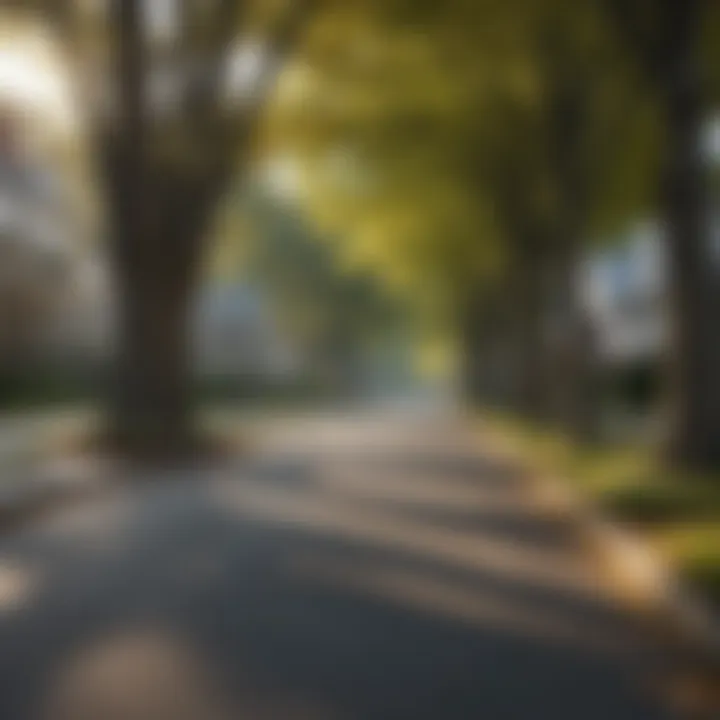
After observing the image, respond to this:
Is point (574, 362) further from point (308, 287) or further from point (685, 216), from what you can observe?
point (308, 287)

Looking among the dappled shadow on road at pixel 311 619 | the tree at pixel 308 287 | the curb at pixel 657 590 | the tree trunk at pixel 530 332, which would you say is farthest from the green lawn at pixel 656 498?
the tree at pixel 308 287

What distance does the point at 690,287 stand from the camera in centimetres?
1830

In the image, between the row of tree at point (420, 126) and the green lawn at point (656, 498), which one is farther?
the row of tree at point (420, 126)

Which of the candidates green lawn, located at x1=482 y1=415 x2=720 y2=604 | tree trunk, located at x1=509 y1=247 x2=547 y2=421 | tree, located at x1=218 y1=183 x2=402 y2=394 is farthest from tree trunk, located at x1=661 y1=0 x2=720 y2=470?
tree, located at x1=218 y1=183 x2=402 y2=394

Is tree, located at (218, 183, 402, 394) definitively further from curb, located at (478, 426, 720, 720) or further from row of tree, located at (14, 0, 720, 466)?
curb, located at (478, 426, 720, 720)

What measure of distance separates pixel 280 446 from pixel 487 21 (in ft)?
42.3

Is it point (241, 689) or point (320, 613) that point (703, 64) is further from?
point (241, 689)

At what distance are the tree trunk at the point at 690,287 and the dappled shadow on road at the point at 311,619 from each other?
2369 millimetres

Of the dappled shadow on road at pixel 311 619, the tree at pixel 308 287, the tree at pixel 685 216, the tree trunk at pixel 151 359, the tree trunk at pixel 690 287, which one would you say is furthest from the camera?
the tree at pixel 308 287

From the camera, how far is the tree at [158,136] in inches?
985

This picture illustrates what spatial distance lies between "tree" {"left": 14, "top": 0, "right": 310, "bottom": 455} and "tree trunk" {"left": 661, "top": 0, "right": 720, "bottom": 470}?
8515 mm

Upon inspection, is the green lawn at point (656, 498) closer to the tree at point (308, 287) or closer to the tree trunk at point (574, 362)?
the tree trunk at point (574, 362)

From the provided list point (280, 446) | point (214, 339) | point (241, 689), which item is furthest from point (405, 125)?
point (214, 339)

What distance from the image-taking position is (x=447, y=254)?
4100 cm
